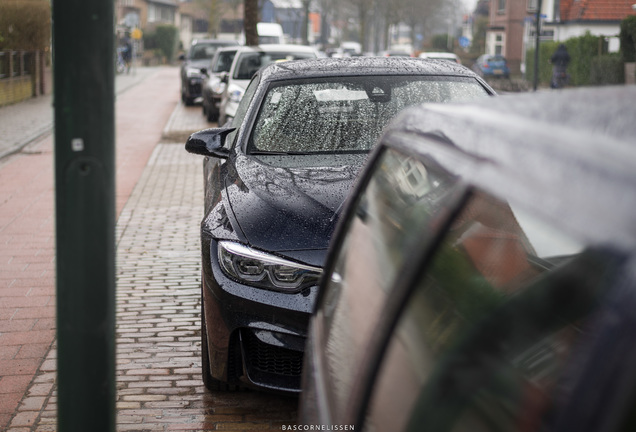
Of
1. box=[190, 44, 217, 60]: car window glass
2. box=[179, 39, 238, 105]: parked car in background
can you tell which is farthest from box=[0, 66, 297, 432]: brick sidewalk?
box=[190, 44, 217, 60]: car window glass

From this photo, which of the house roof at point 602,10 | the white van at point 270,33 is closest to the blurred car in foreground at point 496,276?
the white van at point 270,33

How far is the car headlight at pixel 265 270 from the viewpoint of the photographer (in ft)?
12.5

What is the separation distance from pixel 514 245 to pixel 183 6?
123202mm

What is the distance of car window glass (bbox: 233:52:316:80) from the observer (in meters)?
16.1

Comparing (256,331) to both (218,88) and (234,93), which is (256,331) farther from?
(218,88)

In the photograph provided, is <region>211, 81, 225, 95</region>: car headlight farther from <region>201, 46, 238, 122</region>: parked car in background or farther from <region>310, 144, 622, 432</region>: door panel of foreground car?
<region>310, 144, 622, 432</region>: door panel of foreground car

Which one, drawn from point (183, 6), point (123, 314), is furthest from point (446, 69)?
point (183, 6)

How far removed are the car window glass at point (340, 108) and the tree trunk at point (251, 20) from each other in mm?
12982

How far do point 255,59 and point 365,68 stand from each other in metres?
11.0

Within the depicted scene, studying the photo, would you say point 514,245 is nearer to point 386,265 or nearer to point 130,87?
point 386,265

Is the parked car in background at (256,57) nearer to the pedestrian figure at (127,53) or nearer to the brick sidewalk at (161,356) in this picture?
the brick sidewalk at (161,356)

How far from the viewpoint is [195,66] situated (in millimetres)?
25641

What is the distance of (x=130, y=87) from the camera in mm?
36031

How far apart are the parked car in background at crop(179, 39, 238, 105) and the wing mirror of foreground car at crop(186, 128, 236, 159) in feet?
62.6
